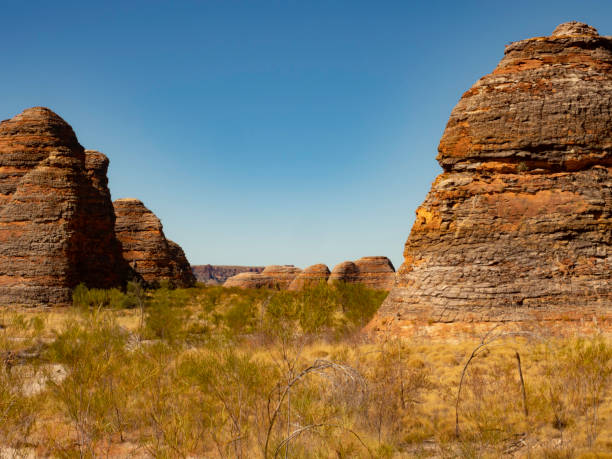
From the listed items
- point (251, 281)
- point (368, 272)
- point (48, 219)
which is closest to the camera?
point (48, 219)

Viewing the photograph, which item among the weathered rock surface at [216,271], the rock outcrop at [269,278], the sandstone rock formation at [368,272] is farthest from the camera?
the weathered rock surface at [216,271]

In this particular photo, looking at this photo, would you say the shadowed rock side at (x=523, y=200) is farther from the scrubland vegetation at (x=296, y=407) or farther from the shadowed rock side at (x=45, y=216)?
the shadowed rock side at (x=45, y=216)

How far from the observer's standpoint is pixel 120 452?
663cm

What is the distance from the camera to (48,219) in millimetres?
22734

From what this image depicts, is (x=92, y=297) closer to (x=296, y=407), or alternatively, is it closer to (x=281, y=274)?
(x=296, y=407)

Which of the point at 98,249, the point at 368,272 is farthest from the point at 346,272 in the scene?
the point at 98,249

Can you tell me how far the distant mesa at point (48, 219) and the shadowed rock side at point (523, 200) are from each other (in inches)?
706

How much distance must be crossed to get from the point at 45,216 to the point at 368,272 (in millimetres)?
36224

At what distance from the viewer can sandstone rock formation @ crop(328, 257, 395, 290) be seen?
49.0 meters

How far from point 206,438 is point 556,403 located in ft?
19.3

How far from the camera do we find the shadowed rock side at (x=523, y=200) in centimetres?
1162

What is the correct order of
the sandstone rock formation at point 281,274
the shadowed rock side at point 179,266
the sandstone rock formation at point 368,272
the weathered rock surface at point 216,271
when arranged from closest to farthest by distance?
the shadowed rock side at point 179,266, the sandstone rock formation at point 368,272, the sandstone rock formation at point 281,274, the weathered rock surface at point 216,271

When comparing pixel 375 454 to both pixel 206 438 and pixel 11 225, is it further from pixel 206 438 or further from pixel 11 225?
pixel 11 225

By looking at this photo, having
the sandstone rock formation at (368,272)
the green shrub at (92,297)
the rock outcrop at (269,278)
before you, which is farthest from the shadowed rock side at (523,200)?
the rock outcrop at (269,278)
